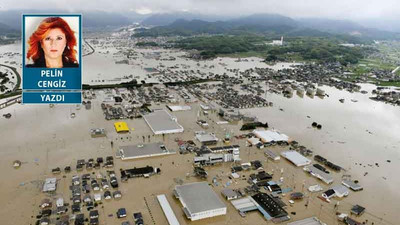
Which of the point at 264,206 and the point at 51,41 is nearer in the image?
the point at 51,41

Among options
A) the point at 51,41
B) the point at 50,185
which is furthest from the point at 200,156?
the point at 51,41

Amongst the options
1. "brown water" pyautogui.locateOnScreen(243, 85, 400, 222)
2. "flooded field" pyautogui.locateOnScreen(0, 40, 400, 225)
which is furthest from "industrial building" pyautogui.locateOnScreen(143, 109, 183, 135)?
"brown water" pyautogui.locateOnScreen(243, 85, 400, 222)

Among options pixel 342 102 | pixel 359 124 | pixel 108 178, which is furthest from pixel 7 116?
pixel 342 102

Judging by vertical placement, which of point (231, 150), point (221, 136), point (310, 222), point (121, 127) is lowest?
point (310, 222)

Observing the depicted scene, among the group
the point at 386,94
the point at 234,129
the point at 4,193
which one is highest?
the point at 386,94

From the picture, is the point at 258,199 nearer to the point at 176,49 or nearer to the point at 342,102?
the point at 342,102

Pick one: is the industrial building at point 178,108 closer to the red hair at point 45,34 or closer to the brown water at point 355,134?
the brown water at point 355,134

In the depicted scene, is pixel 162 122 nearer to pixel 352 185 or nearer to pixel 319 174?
pixel 319 174

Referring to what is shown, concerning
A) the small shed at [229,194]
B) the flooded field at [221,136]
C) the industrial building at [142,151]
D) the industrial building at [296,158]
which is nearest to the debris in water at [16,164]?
the flooded field at [221,136]
